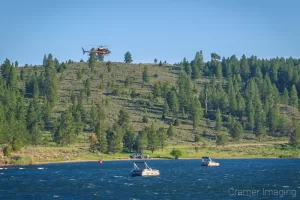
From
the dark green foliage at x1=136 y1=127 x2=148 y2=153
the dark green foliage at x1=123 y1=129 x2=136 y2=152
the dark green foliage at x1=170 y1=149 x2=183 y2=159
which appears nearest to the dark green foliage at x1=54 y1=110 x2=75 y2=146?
the dark green foliage at x1=123 y1=129 x2=136 y2=152

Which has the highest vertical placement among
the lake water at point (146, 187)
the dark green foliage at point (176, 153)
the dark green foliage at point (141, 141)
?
the dark green foliage at point (141, 141)

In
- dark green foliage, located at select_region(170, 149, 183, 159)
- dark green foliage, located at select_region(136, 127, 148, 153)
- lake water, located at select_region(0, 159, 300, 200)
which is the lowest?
lake water, located at select_region(0, 159, 300, 200)

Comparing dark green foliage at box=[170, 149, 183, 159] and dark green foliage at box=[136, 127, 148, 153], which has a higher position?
dark green foliage at box=[136, 127, 148, 153]

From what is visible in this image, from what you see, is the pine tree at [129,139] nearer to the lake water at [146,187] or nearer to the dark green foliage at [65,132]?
the dark green foliage at [65,132]

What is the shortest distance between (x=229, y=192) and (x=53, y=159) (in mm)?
97040

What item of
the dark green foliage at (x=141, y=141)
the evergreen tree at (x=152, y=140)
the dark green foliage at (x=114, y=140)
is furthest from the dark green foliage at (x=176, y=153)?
the dark green foliage at (x=114, y=140)

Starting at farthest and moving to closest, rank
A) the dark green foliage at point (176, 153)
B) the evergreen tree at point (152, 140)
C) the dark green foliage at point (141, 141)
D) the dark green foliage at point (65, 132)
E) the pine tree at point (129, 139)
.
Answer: the evergreen tree at point (152, 140) < the pine tree at point (129, 139) < the dark green foliage at point (141, 141) < the dark green foliage at point (176, 153) < the dark green foliage at point (65, 132)

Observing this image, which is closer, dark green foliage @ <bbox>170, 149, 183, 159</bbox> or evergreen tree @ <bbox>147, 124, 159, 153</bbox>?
dark green foliage @ <bbox>170, 149, 183, 159</bbox>

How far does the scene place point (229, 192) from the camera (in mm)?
79500

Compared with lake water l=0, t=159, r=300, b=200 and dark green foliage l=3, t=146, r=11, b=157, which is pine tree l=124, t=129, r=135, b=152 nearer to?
dark green foliage l=3, t=146, r=11, b=157

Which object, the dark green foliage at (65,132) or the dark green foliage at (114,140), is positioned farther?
the dark green foliage at (65,132)

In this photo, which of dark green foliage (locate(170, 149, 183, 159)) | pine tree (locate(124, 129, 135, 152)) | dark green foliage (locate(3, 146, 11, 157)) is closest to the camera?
dark green foliage (locate(3, 146, 11, 157))

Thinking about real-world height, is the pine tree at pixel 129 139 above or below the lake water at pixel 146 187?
above

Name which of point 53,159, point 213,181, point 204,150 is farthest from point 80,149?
point 213,181
